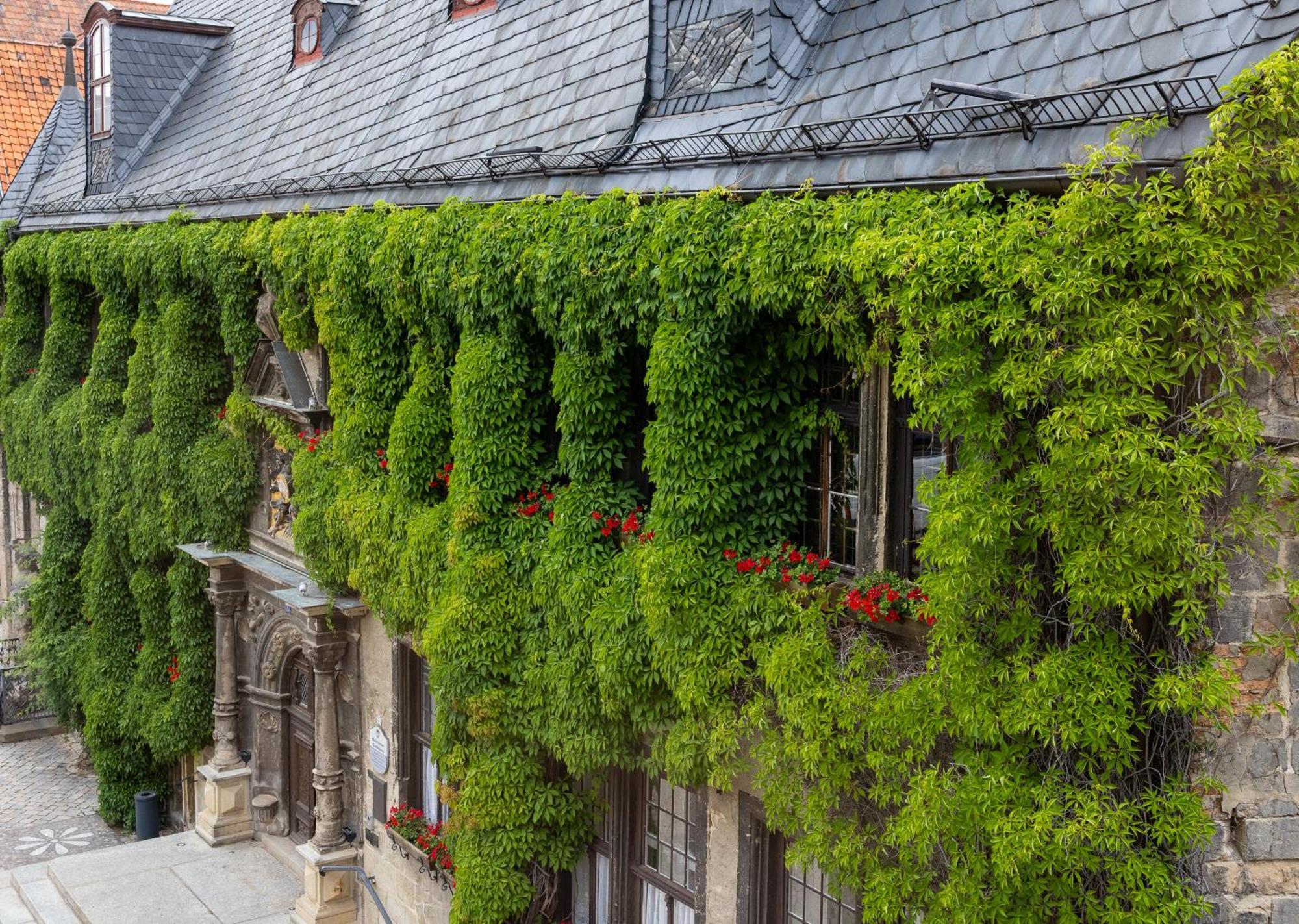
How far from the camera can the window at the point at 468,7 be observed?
561 inches

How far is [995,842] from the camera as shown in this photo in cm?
657

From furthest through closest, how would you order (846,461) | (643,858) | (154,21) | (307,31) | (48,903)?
1. (154,21)
2. (307,31)
3. (48,903)
4. (643,858)
5. (846,461)

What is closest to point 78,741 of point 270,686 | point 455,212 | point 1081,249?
point 270,686

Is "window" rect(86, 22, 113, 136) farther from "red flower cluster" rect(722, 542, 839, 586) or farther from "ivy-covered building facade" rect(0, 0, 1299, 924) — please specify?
"red flower cluster" rect(722, 542, 839, 586)

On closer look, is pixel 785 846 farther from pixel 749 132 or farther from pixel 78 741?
pixel 78 741

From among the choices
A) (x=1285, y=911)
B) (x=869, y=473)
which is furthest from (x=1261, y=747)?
(x=869, y=473)

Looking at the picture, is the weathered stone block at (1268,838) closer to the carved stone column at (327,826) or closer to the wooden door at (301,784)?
the carved stone column at (327,826)

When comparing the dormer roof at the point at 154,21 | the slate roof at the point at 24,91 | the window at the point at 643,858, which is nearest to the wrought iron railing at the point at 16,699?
the slate roof at the point at 24,91

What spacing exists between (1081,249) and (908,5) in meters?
3.22

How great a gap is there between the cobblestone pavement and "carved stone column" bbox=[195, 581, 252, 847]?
85.9 inches

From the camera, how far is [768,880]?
935cm

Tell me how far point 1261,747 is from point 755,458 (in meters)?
3.33

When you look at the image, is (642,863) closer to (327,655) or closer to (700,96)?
(327,655)

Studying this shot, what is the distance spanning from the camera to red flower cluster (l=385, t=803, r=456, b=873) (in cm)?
1259
